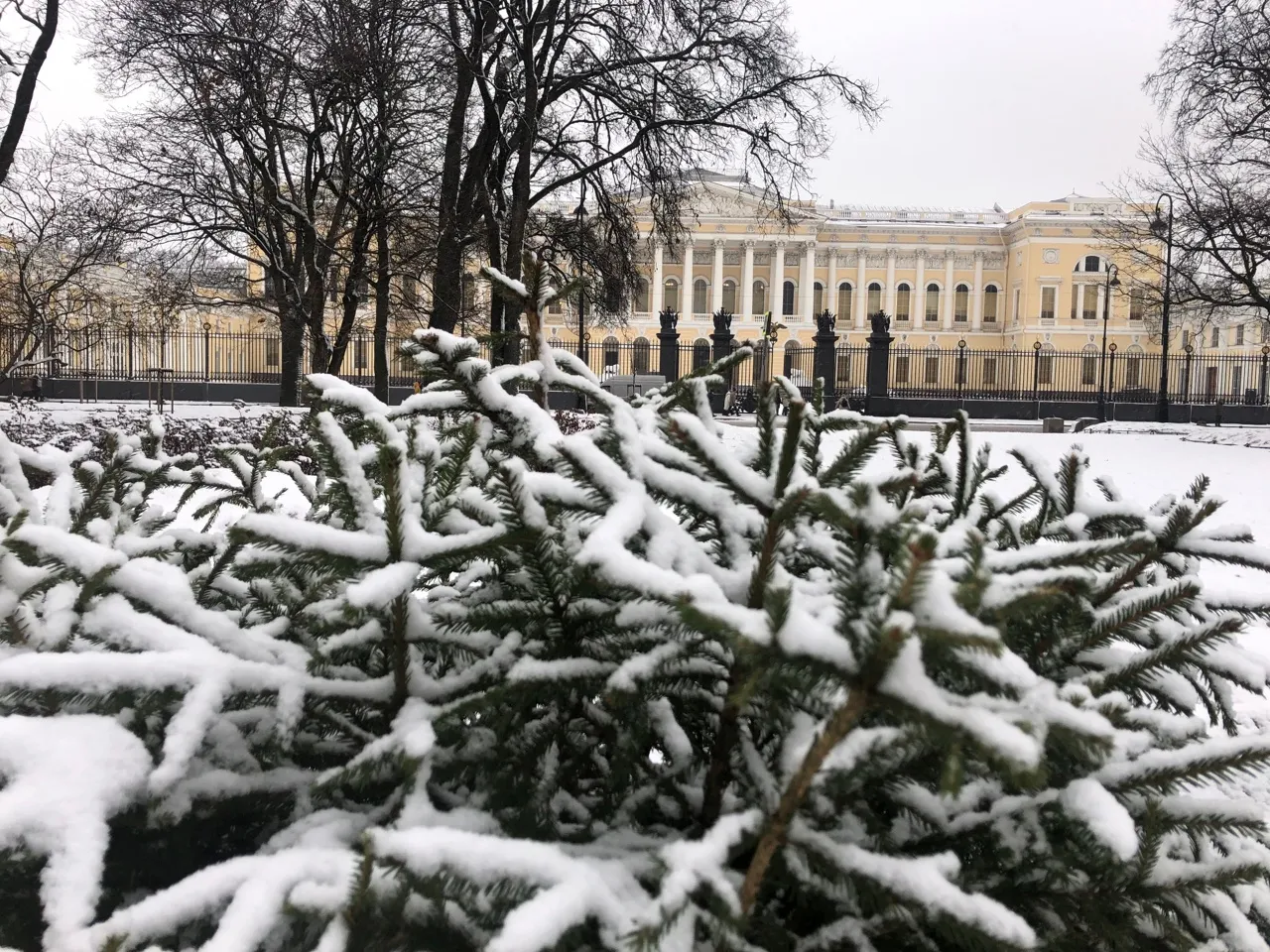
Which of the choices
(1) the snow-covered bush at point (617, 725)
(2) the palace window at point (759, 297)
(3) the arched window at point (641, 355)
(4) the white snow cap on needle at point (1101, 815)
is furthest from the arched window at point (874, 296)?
(4) the white snow cap on needle at point (1101, 815)

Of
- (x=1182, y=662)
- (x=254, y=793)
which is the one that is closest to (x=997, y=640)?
(x=1182, y=662)

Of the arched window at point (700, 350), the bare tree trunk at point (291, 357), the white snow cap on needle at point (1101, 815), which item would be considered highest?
the arched window at point (700, 350)

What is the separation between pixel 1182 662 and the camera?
1.09m

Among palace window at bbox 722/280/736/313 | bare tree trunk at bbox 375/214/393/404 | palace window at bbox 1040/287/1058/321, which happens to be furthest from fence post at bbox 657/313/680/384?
palace window at bbox 1040/287/1058/321

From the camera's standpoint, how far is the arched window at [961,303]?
63.9 m

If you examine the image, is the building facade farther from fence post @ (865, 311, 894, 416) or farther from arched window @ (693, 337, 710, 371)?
fence post @ (865, 311, 894, 416)

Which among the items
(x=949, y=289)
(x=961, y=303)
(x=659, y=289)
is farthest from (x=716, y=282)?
(x=961, y=303)

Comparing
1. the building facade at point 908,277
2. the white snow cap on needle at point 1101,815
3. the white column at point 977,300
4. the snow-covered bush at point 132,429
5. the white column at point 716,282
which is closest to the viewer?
the white snow cap on needle at point 1101,815

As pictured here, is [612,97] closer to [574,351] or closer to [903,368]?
[574,351]

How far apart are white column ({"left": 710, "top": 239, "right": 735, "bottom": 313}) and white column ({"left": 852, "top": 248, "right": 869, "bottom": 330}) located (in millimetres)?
9671

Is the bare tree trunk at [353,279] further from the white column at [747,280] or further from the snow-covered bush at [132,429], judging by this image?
the white column at [747,280]

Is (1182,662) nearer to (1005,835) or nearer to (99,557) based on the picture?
(1005,835)

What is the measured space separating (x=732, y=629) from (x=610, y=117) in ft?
59.1

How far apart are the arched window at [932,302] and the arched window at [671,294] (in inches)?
693
